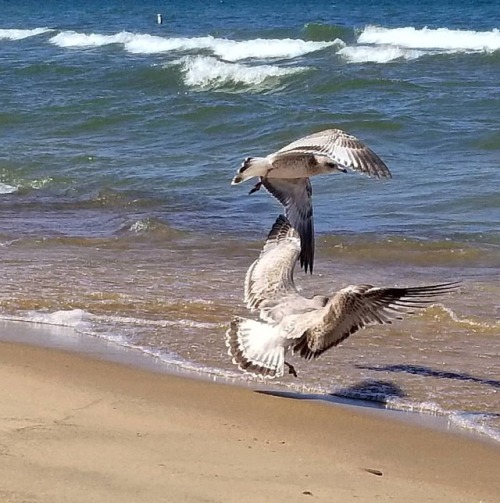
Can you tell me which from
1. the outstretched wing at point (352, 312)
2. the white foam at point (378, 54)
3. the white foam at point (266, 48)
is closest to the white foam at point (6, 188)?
the outstretched wing at point (352, 312)

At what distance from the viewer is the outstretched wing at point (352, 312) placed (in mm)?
4809

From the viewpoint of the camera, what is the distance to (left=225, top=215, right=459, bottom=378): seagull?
4.84 m

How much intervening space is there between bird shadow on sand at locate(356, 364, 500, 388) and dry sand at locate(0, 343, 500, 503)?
68 centimetres

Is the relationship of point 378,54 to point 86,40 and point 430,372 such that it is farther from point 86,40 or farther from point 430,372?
point 430,372

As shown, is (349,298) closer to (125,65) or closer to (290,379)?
(290,379)

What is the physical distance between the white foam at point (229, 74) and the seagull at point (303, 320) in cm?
1206

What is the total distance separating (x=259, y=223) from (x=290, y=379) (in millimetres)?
3985

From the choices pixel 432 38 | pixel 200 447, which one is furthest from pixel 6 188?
pixel 432 38

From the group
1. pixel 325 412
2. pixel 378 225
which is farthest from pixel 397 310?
pixel 378 225

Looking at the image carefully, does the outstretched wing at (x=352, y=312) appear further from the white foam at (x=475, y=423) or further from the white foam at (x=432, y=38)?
the white foam at (x=432, y=38)

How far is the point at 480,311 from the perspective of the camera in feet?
21.7

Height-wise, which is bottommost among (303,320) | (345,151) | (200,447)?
(200,447)

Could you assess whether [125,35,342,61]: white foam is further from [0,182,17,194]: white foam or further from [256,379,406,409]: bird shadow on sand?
[256,379,406,409]: bird shadow on sand

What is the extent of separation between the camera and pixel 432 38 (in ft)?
83.3
